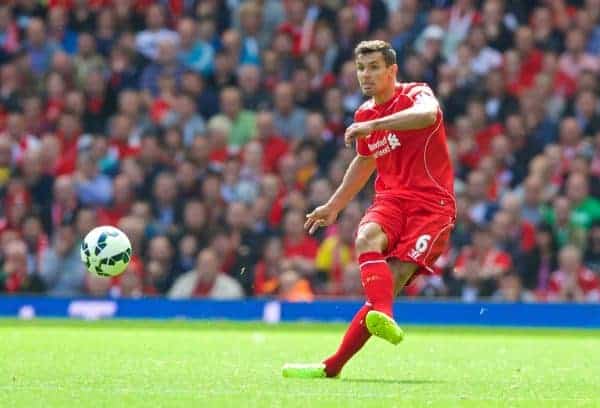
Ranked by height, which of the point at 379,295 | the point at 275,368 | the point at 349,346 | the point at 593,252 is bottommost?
the point at 593,252

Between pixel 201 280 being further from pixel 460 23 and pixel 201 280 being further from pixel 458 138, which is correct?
pixel 460 23

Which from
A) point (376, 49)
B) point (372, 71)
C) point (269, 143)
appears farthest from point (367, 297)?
point (269, 143)

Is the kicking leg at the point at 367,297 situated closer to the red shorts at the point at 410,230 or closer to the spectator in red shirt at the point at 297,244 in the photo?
the red shorts at the point at 410,230

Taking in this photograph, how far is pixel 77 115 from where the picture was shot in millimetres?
19266

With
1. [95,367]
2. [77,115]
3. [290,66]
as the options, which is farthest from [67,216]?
[95,367]

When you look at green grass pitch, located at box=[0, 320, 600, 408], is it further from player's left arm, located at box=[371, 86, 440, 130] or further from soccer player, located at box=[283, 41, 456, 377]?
player's left arm, located at box=[371, 86, 440, 130]

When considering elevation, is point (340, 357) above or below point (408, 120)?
below

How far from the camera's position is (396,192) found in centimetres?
923

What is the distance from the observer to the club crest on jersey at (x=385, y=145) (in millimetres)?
9289

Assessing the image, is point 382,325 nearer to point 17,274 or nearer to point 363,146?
point 363,146

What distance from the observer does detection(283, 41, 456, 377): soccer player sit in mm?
8891

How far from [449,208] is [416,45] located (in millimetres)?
9568

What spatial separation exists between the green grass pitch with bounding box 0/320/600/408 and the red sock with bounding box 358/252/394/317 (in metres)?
0.43

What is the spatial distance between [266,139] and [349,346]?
379 inches
